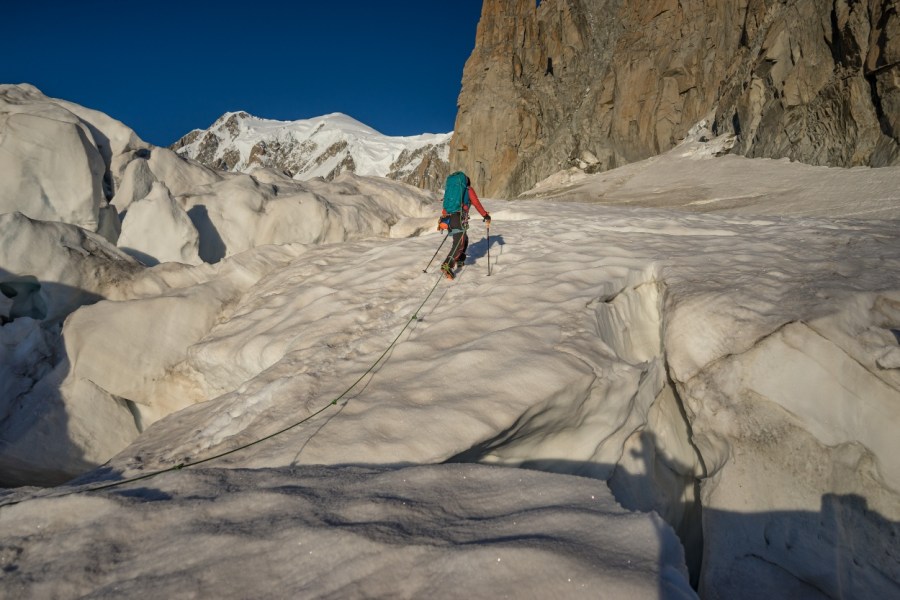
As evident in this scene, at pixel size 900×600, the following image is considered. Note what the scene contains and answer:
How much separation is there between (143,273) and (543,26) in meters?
43.7

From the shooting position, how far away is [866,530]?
296 cm

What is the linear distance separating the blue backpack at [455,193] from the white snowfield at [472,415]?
0.80 m

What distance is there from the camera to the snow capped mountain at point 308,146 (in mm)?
103625

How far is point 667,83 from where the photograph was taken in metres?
29.0

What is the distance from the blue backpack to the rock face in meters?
14.0

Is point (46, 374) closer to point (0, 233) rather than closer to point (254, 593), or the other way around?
point (0, 233)

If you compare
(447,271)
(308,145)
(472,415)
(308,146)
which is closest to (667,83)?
(447,271)

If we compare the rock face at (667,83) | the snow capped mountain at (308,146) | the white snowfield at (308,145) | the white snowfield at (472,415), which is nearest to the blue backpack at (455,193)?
the white snowfield at (472,415)

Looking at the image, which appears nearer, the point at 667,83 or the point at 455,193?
the point at 455,193

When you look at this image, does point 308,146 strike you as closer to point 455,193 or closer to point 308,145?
point 308,145

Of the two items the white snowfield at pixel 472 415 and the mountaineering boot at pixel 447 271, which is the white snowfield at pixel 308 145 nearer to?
the white snowfield at pixel 472 415

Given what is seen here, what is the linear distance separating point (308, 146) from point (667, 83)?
354 ft

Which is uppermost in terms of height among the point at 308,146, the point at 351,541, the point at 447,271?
the point at 308,146

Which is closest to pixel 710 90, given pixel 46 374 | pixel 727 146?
pixel 727 146
